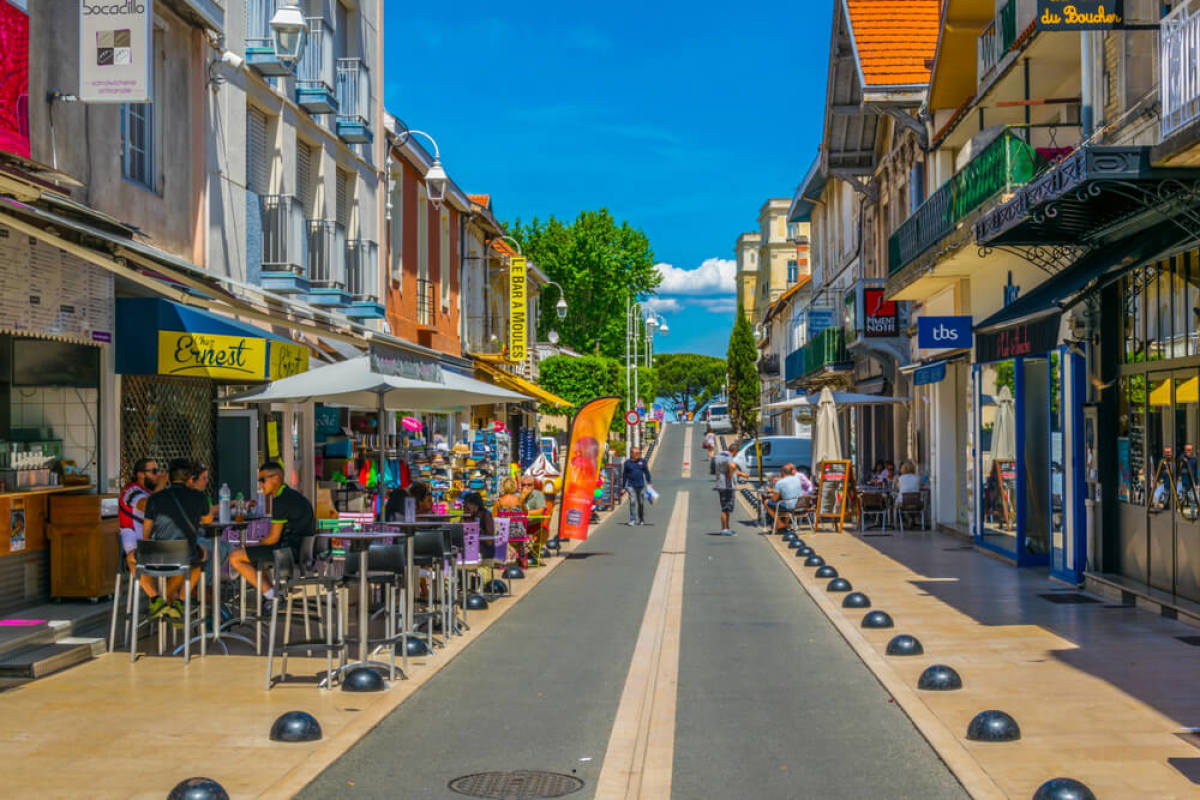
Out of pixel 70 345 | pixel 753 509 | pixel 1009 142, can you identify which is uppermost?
pixel 1009 142

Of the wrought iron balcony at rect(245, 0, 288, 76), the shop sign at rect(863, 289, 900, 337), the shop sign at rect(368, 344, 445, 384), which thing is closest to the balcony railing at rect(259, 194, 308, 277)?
the wrought iron balcony at rect(245, 0, 288, 76)

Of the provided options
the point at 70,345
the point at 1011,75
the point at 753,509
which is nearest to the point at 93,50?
the point at 70,345

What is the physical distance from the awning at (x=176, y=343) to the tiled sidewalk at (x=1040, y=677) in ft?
23.3

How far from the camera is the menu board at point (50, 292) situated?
464 inches

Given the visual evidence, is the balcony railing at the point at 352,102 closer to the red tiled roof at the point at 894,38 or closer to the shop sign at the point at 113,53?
the red tiled roof at the point at 894,38

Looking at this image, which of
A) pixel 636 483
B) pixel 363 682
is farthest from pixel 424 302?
pixel 363 682

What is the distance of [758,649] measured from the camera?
→ 11.1 meters

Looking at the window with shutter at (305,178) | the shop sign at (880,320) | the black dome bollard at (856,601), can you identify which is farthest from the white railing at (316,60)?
the black dome bollard at (856,601)

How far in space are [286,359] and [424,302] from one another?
15568 millimetres

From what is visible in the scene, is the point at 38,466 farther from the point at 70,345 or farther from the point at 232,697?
the point at 232,697

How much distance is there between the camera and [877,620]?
39.3 ft

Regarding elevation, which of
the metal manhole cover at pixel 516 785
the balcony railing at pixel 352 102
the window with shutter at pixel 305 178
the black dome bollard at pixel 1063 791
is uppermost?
the balcony railing at pixel 352 102

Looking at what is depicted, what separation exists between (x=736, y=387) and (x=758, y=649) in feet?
252

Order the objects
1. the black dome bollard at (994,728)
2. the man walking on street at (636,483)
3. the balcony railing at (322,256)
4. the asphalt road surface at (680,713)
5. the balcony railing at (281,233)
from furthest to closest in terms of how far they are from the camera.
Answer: the man walking on street at (636,483) → the balcony railing at (322,256) → the balcony railing at (281,233) → the black dome bollard at (994,728) → the asphalt road surface at (680,713)
